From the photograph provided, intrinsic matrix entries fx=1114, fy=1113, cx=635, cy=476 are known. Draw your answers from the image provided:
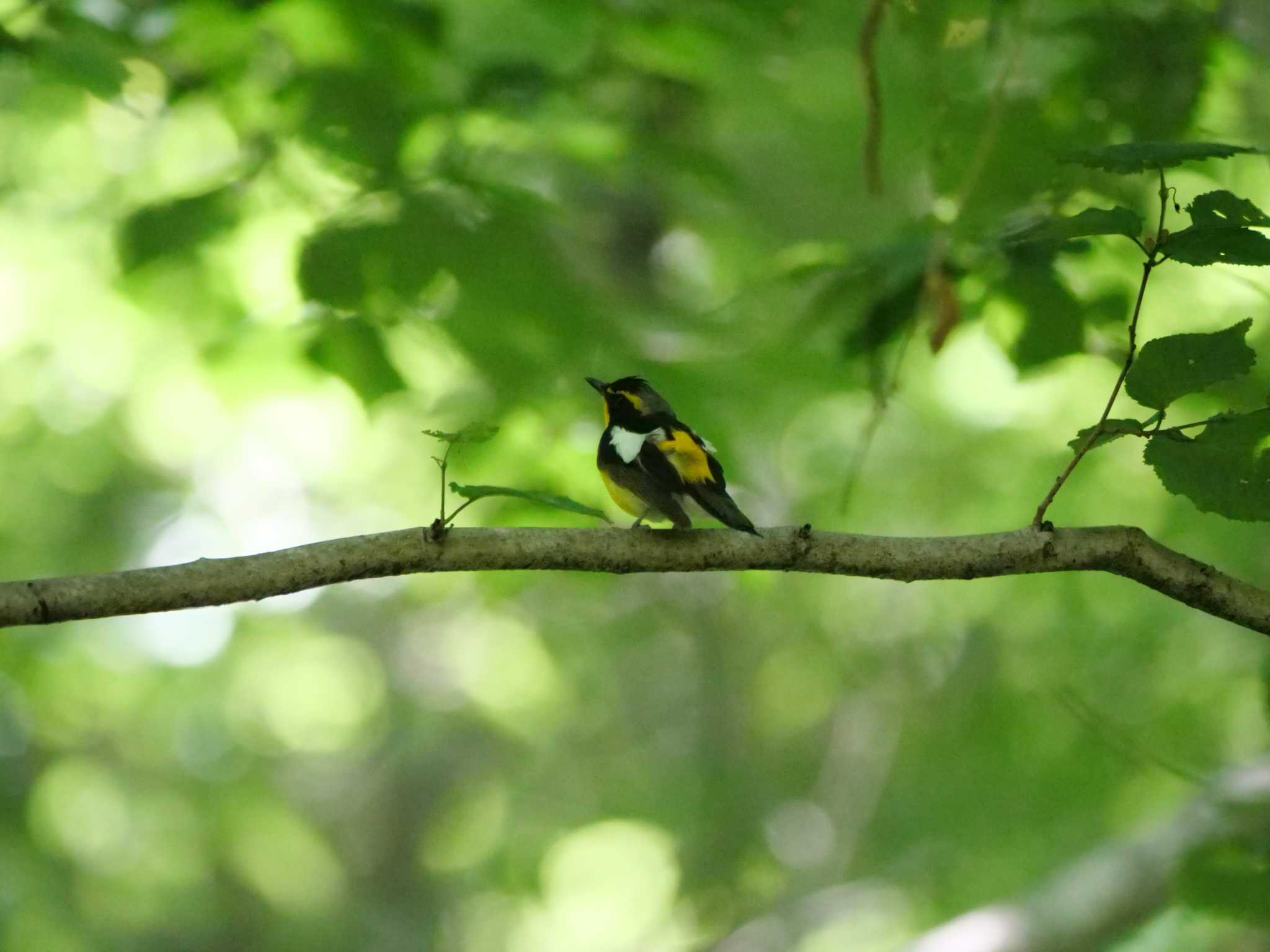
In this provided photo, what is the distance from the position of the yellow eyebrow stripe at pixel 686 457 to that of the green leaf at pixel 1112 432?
89 centimetres

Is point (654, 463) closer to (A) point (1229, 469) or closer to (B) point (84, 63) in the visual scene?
(A) point (1229, 469)

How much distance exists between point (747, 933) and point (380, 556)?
598 cm

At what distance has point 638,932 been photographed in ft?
41.3

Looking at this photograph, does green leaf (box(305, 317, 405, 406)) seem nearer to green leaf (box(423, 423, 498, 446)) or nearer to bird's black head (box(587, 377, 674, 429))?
bird's black head (box(587, 377, 674, 429))

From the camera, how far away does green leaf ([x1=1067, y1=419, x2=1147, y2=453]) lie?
1949 millimetres

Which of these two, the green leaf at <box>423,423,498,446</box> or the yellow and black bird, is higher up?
the yellow and black bird

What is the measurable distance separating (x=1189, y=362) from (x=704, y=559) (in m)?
0.94

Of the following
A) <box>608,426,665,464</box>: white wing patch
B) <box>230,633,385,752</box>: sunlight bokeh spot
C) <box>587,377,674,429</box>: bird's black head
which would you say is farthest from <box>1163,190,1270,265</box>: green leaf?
<box>230,633,385,752</box>: sunlight bokeh spot

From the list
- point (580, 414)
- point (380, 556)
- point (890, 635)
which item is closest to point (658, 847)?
point (890, 635)

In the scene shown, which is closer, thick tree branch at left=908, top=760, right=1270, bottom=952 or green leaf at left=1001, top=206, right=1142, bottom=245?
green leaf at left=1001, top=206, right=1142, bottom=245

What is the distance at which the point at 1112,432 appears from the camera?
6.48 ft

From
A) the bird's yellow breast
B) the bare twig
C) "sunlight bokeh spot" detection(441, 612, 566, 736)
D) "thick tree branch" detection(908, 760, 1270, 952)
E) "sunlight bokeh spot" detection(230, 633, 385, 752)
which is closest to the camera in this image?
the bird's yellow breast

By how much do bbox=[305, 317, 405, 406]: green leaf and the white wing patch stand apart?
804 mm

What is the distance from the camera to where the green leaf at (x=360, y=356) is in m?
3.42
